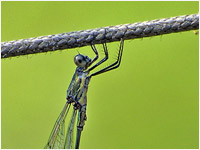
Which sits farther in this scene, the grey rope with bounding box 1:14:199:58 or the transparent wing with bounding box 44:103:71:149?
the transparent wing with bounding box 44:103:71:149

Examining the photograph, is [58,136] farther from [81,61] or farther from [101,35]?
[101,35]

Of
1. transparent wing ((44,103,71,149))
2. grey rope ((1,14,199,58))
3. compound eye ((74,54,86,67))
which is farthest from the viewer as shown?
transparent wing ((44,103,71,149))

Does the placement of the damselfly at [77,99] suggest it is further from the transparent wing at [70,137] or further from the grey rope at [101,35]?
the grey rope at [101,35]

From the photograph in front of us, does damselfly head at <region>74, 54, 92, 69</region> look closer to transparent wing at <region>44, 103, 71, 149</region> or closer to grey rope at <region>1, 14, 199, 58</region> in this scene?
transparent wing at <region>44, 103, 71, 149</region>

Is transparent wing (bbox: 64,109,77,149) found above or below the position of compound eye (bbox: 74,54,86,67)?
below

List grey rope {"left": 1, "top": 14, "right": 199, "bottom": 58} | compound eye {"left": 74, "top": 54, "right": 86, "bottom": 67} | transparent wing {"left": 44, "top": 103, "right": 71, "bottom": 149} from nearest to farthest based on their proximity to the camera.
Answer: grey rope {"left": 1, "top": 14, "right": 199, "bottom": 58}, compound eye {"left": 74, "top": 54, "right": 86, "bottom": 67}, transparent wing {"left": 44, "top": 103, "right": 71, "bottom": 149}

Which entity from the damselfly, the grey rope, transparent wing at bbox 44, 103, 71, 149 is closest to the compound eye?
the damselfly

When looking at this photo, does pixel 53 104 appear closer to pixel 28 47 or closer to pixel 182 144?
pixel 182 144

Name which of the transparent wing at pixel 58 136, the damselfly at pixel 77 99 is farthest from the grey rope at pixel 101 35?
the transparent wing at pixel 58 136
